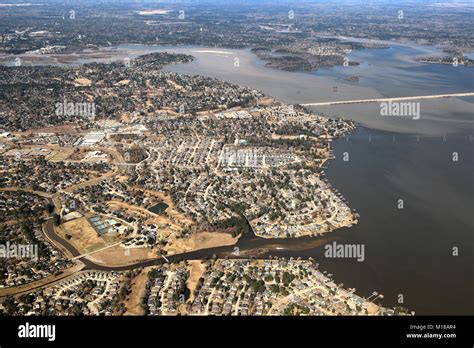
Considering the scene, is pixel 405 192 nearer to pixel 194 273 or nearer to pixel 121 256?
pixel 194 273

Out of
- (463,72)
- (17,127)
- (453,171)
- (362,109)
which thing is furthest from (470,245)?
(463,72)

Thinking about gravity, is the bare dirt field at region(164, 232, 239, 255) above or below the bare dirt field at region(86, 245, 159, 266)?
above

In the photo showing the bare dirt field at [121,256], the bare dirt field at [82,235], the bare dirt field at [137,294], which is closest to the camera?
the bare dirt field at [137,294]

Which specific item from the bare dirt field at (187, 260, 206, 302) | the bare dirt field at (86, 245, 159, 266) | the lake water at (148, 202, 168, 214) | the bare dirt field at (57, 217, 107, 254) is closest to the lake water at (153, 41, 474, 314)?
the bare dirt field at (187, 260, 206, 302)

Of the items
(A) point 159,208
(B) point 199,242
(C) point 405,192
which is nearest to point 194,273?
(B) point 199,242

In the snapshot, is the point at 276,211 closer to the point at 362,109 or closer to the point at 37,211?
the point at 37,211

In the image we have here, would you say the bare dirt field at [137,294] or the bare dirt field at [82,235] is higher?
the bare dirt field at [82,235]

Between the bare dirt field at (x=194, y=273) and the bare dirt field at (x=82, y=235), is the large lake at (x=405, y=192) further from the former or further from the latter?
the bare dirt field at (x=82, y=235)

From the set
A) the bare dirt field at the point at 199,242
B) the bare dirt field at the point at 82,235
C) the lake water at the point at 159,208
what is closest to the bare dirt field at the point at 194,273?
the bare dirt field at the point at 199,242

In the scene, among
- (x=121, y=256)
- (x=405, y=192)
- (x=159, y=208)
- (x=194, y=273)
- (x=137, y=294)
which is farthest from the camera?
(x=405, y=192)

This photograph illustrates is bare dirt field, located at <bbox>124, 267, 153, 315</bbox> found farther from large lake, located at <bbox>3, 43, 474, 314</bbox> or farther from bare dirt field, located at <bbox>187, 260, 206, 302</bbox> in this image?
large lake, located at <bbox>3, 43, 474, 314</bbox>

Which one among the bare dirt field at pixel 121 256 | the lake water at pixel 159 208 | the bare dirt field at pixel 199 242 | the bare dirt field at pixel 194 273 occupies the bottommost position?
the bare dirt field at pixel 194 273
